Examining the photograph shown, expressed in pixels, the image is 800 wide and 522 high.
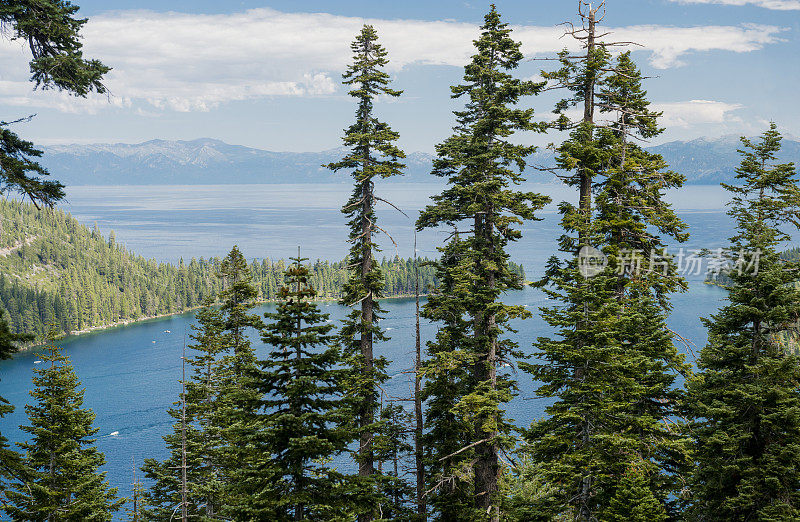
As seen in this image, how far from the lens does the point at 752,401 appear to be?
44.3ft

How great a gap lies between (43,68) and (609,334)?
14.0 m

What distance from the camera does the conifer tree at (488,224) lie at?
18.0 metres

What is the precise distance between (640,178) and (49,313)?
547 feet

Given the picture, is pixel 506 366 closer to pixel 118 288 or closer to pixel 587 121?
pixel 587 121

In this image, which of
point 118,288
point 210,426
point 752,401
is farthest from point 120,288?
point 752,401

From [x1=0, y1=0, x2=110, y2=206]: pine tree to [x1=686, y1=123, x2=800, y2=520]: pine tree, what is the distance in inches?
627

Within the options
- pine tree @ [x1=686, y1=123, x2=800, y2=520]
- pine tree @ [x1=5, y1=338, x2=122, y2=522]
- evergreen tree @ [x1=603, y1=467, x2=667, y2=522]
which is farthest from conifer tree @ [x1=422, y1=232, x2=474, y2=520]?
pine tree @ [x1=5, y1=338, x2=122, y2=522]

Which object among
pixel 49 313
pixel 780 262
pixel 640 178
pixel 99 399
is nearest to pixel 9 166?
pixel 640 178

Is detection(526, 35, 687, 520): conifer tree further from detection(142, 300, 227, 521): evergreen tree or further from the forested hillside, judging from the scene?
the forested hillside

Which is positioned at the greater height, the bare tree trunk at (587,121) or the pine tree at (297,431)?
the bare tree trunk at (587,121)

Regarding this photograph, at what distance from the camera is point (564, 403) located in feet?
47.5

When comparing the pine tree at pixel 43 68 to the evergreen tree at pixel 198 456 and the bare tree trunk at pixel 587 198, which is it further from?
the evergreen tree at pixel 198 456

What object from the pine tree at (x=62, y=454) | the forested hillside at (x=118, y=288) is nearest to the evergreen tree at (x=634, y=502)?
the pine tree at (x=62, y=454)

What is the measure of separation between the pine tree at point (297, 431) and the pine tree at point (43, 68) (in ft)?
17.0
